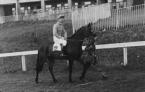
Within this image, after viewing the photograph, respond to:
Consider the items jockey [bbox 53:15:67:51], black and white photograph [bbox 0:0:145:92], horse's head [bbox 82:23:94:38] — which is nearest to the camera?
black and white photograph [bbox 0:0:145:92]

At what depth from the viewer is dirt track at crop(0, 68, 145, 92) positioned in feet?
37.7

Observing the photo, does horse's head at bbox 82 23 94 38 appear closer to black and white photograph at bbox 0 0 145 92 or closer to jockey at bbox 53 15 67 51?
black and white photograph at bbox 0 0 145 92

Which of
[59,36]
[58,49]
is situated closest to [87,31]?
[59,36]

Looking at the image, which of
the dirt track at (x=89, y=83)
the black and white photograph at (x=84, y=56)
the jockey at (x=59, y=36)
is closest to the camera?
the dirt track at (x=89, y=83)

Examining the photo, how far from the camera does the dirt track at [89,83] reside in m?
11.5

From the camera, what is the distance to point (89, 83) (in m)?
12.7

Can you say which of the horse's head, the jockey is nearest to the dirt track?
the jockey

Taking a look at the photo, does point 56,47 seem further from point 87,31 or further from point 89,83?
point 89,83

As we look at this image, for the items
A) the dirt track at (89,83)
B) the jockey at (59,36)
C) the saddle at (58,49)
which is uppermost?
the jockey at (59,36)

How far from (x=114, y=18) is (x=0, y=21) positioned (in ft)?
80.3

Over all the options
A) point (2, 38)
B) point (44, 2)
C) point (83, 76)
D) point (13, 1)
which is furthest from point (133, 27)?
point (13, 1)

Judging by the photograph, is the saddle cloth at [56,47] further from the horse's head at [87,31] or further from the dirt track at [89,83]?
the dirt track at [89,83]

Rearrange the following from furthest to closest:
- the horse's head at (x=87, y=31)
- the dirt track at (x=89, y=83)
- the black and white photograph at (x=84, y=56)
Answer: the horse's head at (x=87, y=31), the black and white photograph at (x=84, y=56), the dirt track at (x=89, y=83)

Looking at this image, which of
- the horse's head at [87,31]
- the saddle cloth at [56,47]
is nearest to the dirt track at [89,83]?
the saddle cloth at [56,47]
